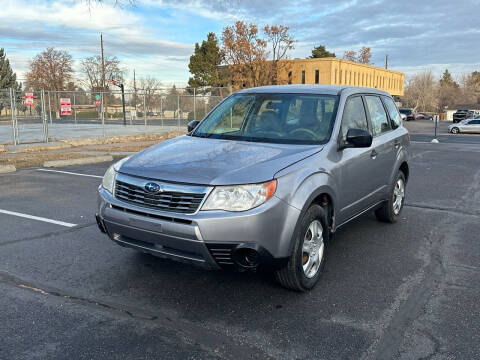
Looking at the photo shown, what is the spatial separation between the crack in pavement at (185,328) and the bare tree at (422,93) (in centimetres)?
12031

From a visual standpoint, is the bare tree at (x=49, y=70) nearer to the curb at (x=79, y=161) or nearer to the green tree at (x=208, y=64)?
the green tree at (x=208, y=64)

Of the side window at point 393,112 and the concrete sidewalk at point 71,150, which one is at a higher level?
the side window at point 393,112

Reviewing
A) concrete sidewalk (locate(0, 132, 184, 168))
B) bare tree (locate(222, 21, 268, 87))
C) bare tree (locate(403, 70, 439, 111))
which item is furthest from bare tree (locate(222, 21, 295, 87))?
bare tree (locate(403, 70, 439, 111))

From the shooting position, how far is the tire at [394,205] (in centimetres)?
591

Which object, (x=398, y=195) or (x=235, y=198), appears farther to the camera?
(x=398, y=195)

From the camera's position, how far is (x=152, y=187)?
344cm

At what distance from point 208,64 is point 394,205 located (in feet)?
183

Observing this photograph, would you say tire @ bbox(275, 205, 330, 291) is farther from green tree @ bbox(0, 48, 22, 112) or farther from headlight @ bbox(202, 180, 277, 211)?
green tree @ bbox(0, 48, 22, 112)

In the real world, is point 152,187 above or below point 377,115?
below

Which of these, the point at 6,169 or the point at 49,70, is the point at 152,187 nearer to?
the point at 6,169

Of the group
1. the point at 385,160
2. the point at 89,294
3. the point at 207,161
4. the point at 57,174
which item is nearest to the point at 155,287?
the point at 89,294

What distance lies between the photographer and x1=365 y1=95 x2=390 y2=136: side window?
17.5ft

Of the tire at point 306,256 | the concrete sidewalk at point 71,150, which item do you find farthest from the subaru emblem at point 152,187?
the concrete sidewalk at point 71,150

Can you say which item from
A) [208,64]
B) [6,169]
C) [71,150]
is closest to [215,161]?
[6,169]
